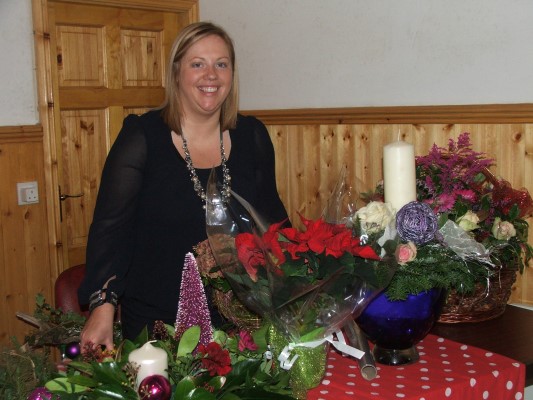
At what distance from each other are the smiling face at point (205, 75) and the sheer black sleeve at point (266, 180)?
23cm

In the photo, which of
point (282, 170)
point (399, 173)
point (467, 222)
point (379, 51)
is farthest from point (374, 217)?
point (282, 170)

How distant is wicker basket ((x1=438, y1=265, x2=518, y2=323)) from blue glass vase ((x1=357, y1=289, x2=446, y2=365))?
385 mm

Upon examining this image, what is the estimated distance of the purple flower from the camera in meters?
1.58

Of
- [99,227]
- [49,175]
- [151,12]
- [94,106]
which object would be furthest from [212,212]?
[151,12]

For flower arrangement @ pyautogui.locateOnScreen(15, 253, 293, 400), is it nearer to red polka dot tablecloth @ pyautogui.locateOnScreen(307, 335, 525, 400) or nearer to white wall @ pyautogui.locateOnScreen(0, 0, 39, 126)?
red polka dot tablecloth @ pyautogui.locateOnScreen(307, 335, 525, 400)

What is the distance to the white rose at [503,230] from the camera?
2.01 metres

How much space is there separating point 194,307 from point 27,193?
2418 millimetres

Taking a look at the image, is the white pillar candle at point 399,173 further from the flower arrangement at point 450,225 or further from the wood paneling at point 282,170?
the wood paneling at point 282,170

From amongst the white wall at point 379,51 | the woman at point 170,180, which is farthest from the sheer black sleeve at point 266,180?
the white wall at point 379,51

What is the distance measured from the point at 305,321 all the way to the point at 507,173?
182 cm

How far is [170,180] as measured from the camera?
7.03 feet

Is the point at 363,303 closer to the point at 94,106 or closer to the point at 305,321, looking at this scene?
the point at 305,321

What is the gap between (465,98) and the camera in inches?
125

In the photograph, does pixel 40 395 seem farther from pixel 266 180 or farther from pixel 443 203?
pixel 266 180
